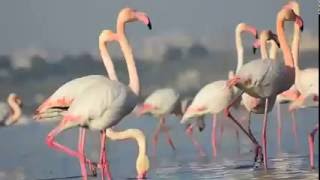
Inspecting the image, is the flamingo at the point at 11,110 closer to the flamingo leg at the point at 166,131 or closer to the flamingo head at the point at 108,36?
the flamingo leg at the point at 166,131

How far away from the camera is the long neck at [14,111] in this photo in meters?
8.33

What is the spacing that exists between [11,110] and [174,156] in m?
2.22

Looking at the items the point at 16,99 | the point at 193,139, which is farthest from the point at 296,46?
the point at 16,99

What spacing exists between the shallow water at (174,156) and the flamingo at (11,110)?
0.12 metres

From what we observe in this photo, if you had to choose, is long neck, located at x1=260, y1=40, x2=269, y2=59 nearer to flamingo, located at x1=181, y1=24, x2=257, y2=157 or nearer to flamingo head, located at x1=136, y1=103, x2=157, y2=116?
flamingo, located at x1=181, y1=24, x2=257, y2=157

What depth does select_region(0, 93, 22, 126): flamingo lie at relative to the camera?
8.28m

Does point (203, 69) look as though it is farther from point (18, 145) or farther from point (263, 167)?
point (263, 167)

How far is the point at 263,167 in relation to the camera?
5543 mm

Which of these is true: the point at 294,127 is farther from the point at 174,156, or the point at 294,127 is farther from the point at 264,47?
the point at 264,47

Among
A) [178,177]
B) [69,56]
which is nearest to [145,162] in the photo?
[178,177]

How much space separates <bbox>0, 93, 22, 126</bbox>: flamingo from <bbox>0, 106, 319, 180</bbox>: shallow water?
4.6 inches

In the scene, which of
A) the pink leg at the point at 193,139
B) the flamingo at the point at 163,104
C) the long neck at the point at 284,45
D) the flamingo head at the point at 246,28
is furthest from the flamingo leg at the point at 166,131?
the long neck at the point at 284,45

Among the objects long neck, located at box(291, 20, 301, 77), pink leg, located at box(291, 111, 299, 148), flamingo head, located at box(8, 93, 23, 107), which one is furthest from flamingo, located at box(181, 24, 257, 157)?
flamingo head, located at box(8, 93, 23, 107)

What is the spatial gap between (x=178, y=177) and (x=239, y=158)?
5.51 feet
